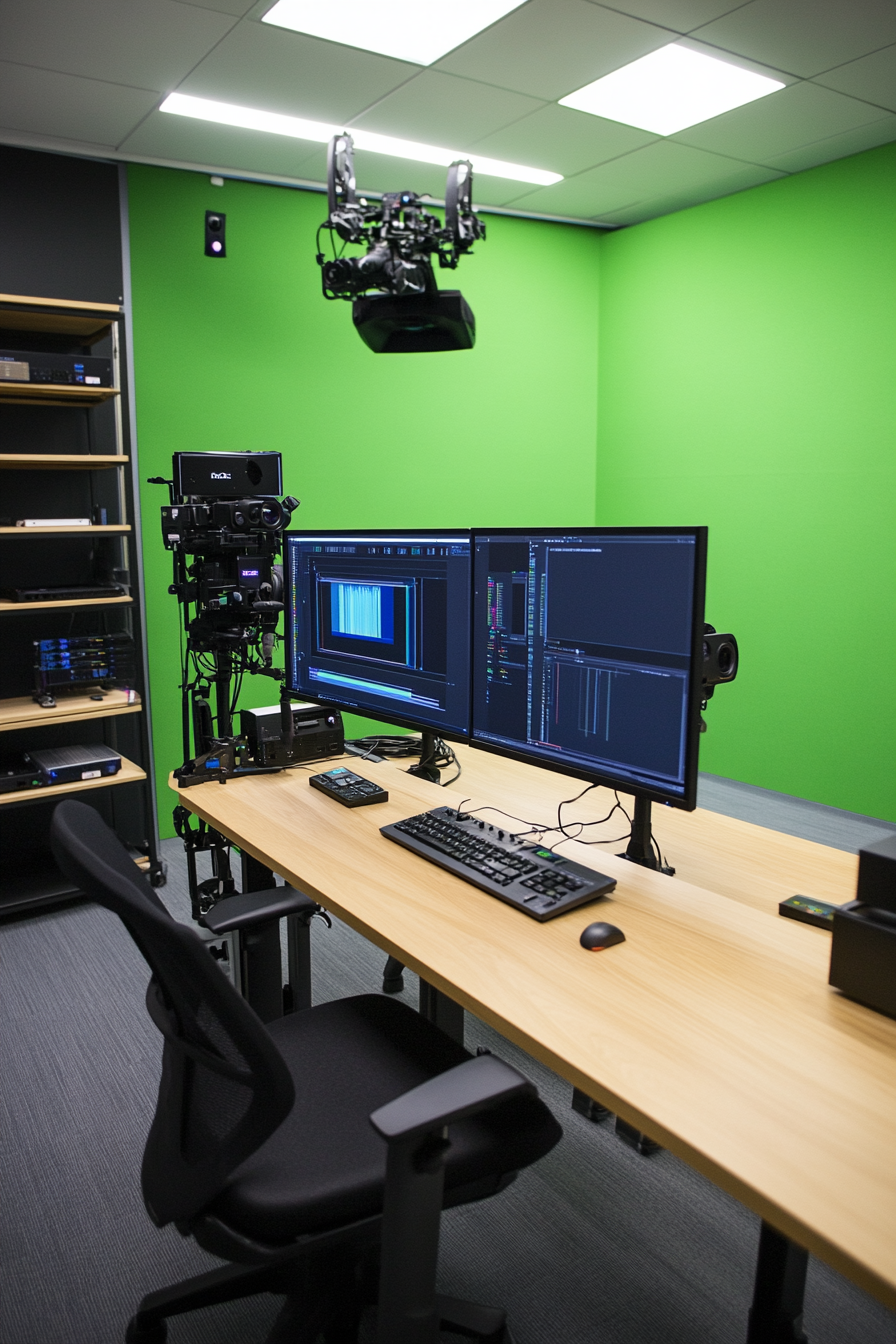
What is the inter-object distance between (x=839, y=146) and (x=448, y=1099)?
4.12m

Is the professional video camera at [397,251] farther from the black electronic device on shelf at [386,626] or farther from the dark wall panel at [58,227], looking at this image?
the dark wall panel at [58,227]

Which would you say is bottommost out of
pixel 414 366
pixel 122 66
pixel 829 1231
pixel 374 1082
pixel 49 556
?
pixel 374 1082

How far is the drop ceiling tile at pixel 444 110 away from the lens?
3.10 m

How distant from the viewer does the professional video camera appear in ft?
6.84

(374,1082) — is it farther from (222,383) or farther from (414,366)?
(414,366)

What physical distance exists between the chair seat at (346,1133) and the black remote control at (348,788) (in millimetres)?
485

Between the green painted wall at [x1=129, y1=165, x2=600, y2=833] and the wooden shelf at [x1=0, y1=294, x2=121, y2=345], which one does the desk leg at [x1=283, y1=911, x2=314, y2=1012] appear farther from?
the wooden shelf at [x1=0, y1=294, x2=121, y2=345]

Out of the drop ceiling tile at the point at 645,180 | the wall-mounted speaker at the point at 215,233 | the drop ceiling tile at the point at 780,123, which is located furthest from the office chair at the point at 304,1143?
the drop ceiling tile at the point at 645,180

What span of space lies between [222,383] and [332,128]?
43.6 inches

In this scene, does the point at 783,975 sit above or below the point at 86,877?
below

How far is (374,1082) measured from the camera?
1403mm

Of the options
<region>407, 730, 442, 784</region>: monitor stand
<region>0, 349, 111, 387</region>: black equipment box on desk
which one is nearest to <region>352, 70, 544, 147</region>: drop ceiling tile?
<region>0, 349, 111, 387</region>: black equipment box on desk

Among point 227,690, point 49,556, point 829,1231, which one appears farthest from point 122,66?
point 829,1231

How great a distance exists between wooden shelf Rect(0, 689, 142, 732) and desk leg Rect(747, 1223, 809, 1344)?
8.92 ft
